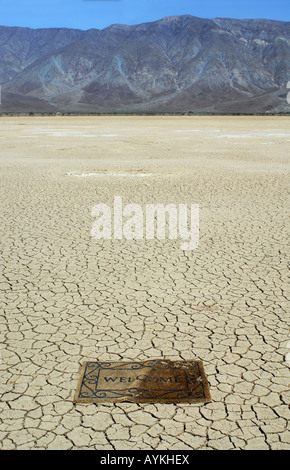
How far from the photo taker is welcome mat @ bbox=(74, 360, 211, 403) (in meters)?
3.09

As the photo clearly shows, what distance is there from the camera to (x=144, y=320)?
4.17 meters

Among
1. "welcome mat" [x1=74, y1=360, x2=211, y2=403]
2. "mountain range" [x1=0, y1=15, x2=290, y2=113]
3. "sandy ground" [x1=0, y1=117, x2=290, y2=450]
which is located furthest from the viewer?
"mountain range" [x1=0, y1=15, x2=290, y2=113]

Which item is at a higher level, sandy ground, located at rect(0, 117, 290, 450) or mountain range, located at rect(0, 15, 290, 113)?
mountain range, located at rect(0, 15, 290, 113)

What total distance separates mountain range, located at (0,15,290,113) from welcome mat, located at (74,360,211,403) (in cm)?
9758

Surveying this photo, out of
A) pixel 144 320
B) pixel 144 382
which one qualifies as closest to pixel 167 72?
pixel 144 320

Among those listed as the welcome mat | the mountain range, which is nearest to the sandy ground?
the welcome mat

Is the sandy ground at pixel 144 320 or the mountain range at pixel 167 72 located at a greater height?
the mountain range at pixel 167 72

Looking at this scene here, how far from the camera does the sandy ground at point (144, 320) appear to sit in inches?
111

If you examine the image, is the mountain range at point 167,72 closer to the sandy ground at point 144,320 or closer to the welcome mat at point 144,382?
the sandy ground at point 144,320

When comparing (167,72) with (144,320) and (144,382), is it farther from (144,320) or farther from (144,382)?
(144,382)

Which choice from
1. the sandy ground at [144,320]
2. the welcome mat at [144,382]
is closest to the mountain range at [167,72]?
the sandy ground at [144,320]

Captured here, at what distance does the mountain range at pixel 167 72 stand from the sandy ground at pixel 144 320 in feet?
308

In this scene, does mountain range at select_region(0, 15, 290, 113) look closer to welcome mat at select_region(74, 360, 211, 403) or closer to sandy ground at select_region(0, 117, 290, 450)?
sandy ground at select_region(0, 117, 290, 450)

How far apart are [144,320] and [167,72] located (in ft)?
471
